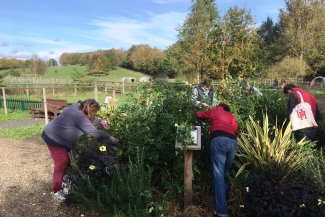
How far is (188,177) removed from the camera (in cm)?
434

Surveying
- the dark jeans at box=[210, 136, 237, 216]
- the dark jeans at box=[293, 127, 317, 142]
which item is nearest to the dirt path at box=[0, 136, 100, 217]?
the dark jeans at box=[210, 136, 237, 216]

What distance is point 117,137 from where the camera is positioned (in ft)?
16.6

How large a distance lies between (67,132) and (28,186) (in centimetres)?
150

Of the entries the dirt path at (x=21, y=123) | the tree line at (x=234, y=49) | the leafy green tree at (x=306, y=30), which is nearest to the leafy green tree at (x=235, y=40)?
the tree line at (x=234, y=49)

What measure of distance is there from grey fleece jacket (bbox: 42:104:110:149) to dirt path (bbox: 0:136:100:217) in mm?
862

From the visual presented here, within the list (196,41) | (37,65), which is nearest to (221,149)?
(196,41)

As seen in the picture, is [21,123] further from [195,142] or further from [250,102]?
[195,142]

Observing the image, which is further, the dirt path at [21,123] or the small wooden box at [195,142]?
the dirt path at [21,123]

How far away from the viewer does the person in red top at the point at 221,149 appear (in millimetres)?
4266

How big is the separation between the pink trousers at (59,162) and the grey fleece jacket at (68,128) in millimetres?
87

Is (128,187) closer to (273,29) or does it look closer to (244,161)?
(244,161)

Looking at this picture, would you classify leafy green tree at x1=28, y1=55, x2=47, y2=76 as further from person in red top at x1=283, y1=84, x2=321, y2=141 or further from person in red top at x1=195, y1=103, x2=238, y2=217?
person in red top at x1=195, y1=103, x2=238, y2=217

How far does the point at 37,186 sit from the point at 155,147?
2.23m

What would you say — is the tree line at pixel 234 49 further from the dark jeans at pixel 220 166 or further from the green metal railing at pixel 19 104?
the green metal railing at pixel 19 104
